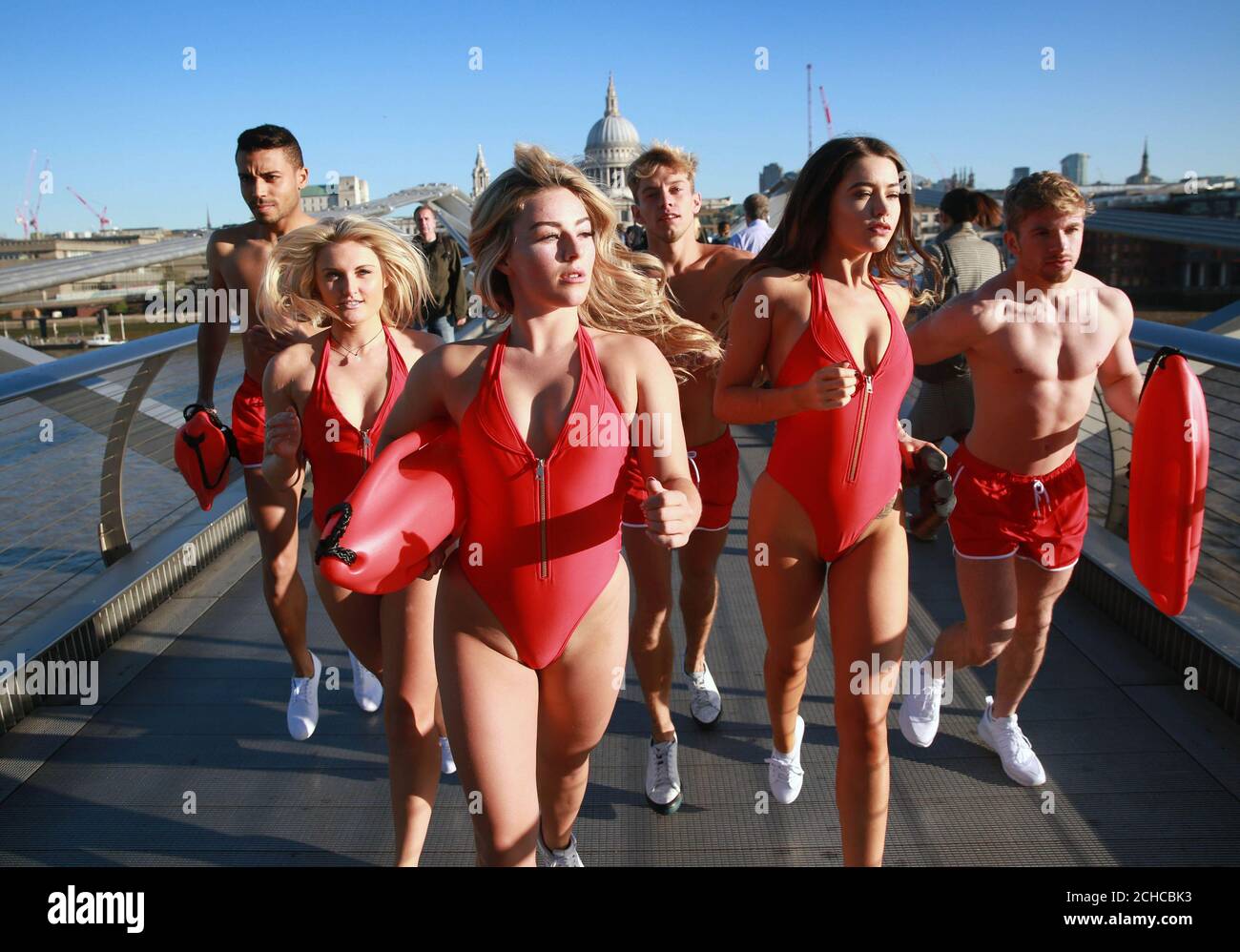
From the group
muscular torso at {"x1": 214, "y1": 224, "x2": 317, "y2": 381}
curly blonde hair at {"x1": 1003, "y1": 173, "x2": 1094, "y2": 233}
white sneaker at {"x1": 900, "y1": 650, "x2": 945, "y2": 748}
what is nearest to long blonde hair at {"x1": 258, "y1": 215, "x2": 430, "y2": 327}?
muscular torso at {"x1": 214, "y1": 224, "x2": 317, "y2": 381}

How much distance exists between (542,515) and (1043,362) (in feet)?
5.92

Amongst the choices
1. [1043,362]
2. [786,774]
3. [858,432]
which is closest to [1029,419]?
[1043,362]

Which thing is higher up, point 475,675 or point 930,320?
point 930,320

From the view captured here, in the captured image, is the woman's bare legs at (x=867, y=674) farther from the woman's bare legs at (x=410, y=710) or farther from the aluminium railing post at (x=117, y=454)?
the aluminium railing post at (x=117, y=454)

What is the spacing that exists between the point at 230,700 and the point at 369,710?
0.56 metres

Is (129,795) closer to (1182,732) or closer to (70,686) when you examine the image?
(70,686)

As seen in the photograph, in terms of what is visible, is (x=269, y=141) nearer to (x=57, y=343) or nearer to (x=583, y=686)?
(x=583, y=686)

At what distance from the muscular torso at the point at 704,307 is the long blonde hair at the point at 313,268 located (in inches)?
35.7

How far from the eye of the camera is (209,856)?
2.90m

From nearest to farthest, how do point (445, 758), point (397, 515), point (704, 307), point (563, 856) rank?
point (397, 515) → point (563, 856) → point (445, 758) → point (704, 307)

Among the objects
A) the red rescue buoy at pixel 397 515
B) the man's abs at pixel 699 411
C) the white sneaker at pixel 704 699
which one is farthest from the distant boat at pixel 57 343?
the red rescue buoy at pixel 397 515

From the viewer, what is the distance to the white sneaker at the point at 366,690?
3.90 m

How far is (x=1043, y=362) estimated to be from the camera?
314cm
